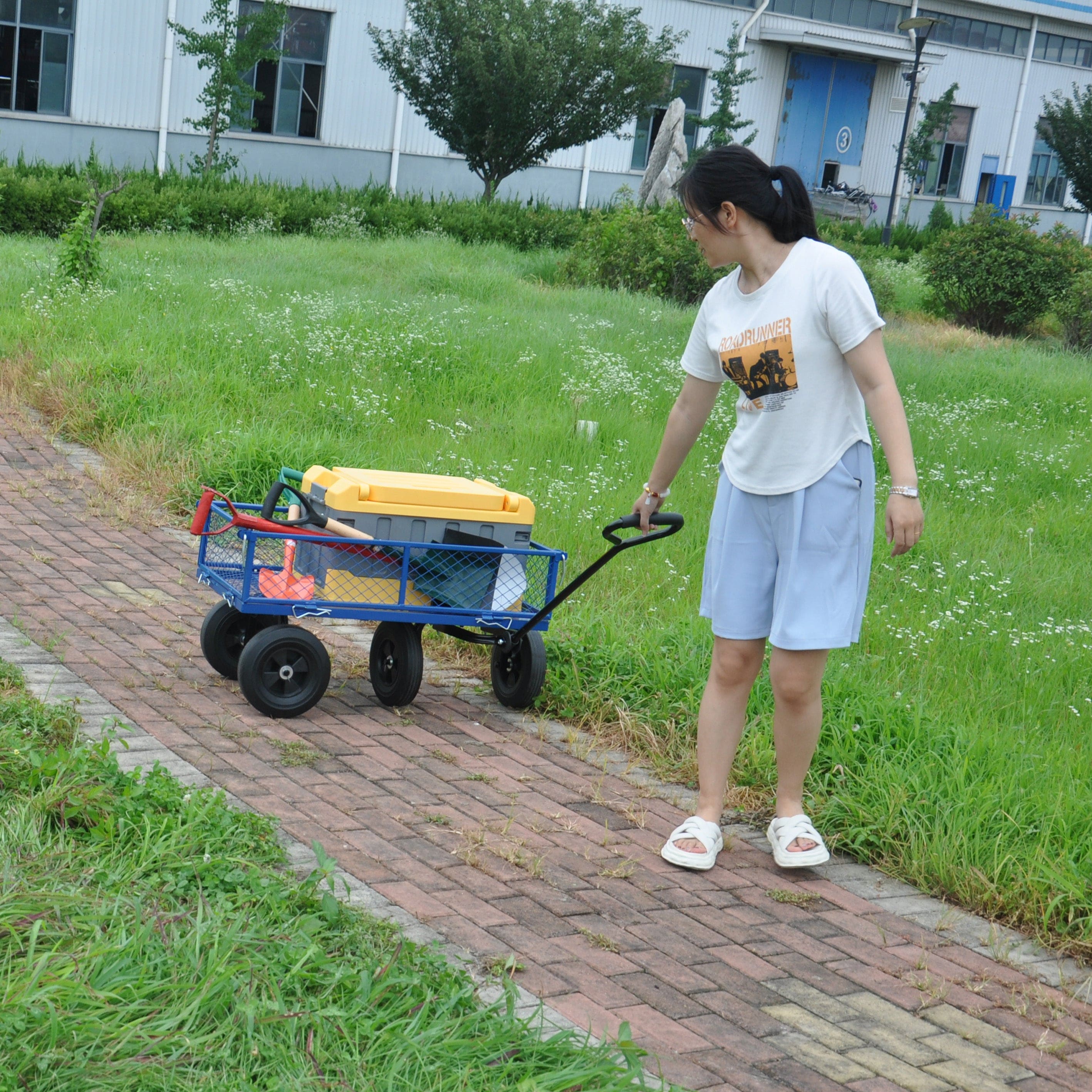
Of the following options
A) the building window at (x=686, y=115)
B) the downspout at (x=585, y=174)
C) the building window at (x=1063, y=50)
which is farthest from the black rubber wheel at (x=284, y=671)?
the building window at (x=1063, y=50)

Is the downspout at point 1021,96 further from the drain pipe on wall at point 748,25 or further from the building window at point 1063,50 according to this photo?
the drain pipe on wall at point 748,25

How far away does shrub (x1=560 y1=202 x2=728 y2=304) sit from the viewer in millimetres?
16344

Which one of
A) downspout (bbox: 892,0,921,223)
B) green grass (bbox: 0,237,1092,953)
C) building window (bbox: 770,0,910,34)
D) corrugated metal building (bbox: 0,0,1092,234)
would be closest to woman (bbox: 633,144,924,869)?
green grass (bbox: 0,237,1092,953)

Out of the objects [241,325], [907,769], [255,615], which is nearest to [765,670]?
[907,769]

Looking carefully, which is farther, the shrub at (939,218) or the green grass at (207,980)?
Answer: the shrub at (939,218)

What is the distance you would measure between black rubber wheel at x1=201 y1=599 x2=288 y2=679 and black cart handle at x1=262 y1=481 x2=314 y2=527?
0.38 meters

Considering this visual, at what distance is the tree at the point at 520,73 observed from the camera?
78.3ft

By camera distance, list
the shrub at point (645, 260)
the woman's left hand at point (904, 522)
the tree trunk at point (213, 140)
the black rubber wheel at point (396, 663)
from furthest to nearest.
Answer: the tree trunk at point (213, 140) < the shrub at point (645, 260) < the black rubber wheel at point (396, 663) < the woman's left hand at point (904, 522)

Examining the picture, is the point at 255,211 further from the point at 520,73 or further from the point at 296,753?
the point at 296,753

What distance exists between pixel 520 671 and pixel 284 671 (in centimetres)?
94

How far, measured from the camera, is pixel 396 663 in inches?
206

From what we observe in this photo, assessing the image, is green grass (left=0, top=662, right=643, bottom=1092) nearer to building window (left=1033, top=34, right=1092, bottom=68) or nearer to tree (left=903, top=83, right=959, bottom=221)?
tree (left=903, top=83, right=959, bottom=221)

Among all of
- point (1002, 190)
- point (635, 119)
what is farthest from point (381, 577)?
point (1002, 190)

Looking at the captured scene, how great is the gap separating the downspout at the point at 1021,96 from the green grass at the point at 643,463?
30.8 m
